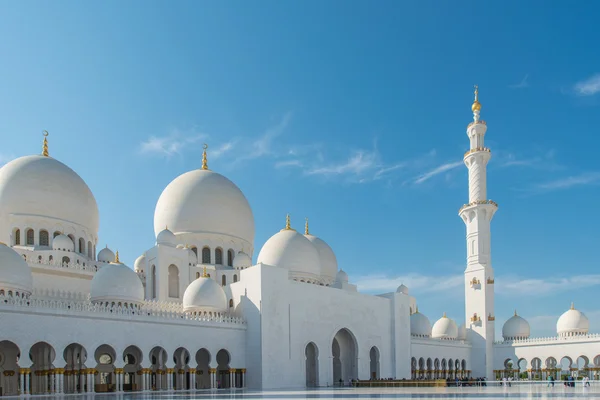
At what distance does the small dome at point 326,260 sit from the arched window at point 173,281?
8.68m

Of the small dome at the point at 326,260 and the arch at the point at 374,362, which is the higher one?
the small dome at the point at 326,260

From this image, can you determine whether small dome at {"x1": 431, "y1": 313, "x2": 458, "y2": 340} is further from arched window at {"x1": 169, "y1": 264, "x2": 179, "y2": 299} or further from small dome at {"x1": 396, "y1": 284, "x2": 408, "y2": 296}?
arched window at {"x1": 169, "y1": 264, "x2": 179, "y2": 299}

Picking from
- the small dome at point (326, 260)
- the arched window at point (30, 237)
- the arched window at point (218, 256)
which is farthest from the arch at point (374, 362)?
the arched window at point (30, 237)

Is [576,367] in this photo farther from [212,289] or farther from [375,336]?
[212,289]

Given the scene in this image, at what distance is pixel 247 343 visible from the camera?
23.2 m

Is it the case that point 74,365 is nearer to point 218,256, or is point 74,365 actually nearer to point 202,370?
point 202,370

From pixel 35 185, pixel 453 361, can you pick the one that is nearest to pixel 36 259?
pixel 35 185

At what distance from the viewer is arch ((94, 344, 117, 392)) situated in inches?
807

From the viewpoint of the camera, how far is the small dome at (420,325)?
33.4 metres

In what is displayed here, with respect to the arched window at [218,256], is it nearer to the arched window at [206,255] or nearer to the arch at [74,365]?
the arched window at [206,255]

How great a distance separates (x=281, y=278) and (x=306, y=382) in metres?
4.96

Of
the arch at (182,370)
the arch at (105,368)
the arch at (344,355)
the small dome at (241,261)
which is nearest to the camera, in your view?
the arch at (105,368)

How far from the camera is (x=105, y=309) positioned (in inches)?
766

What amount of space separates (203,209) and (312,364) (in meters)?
8.45
